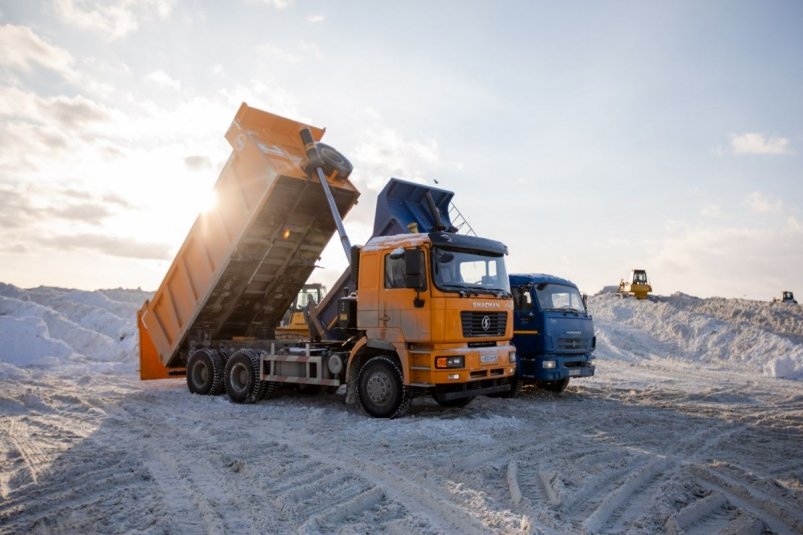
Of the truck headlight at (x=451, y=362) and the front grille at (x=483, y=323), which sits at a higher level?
the front grille at (x=483, y=323)

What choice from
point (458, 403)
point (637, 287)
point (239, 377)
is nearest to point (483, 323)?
point (458, 403)

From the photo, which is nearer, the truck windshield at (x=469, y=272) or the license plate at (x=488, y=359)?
the truck windshield at (x=469, y=272)

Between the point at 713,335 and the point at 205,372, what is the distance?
23.1 metres

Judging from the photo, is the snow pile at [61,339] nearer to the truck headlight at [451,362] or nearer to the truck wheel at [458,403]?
the truck wheel at [458,403]

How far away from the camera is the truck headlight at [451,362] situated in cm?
851

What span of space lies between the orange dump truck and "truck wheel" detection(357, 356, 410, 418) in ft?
0.07

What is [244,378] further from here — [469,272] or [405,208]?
[469,272]

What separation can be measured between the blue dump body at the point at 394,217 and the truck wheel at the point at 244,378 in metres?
1.51

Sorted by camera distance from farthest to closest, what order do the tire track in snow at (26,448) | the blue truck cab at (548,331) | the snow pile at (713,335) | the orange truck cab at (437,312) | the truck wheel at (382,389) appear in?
the snow pile at (713,335)
the blue truck cab at (548,331)
the truck wheel at (382,389)
the orange truck cab at (437,312)
the tire track in snow at (26,448)

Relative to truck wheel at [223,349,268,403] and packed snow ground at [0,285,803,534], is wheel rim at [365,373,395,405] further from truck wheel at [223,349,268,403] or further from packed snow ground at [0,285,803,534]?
truck wheel at [223,349,268,403]

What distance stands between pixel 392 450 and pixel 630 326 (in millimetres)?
27129

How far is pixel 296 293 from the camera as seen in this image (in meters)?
13.3

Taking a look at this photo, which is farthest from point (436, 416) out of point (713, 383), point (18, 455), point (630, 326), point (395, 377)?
point (630, 326)

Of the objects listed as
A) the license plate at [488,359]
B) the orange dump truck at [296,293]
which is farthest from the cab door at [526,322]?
the license plate at [488,359]
